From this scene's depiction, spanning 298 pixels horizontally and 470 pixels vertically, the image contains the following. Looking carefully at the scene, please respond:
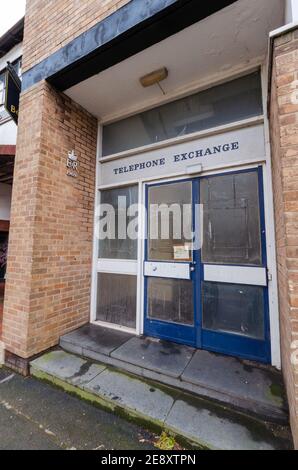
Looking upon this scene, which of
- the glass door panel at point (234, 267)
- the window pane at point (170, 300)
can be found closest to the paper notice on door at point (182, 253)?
the glass door panel at point (234, 267)

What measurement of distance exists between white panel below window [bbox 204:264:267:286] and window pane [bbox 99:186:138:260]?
3.97 feet

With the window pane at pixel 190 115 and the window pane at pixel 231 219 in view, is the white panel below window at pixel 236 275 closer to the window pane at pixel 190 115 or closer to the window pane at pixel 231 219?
the window pane at pixel 231 219

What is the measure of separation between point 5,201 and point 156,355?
21.3ft

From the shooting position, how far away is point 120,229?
145 inches

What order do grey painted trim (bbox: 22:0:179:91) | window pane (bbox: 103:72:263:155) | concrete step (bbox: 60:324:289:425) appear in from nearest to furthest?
concrete step (bbox: 60:324:289:425) → grey painted trim (bbox: 22:0:179:91) → window pane (bbox: 103:72:263:155)

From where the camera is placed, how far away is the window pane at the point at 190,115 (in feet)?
9.30

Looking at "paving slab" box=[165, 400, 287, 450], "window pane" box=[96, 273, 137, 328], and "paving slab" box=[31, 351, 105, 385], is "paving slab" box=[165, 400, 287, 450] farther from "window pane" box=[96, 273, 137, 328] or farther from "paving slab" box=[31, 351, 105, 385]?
"window pane" box=[96, 273, 137, 328]

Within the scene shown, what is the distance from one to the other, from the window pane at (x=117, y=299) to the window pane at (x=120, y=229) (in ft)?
1.22

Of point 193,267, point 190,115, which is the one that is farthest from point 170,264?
point 190,115

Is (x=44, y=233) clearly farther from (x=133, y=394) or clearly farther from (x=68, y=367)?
(x=133, y=394)

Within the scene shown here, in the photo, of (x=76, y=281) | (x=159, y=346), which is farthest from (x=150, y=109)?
(x=159, y=346)

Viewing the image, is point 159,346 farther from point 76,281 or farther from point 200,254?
point 76,281

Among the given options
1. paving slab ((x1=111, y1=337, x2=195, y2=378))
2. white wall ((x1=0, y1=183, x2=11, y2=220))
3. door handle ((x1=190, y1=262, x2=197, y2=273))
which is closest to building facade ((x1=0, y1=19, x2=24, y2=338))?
white wall ((x1=0, y1=183, x2=11, y2=220))

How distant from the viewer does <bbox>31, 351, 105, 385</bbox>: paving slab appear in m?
2.49
